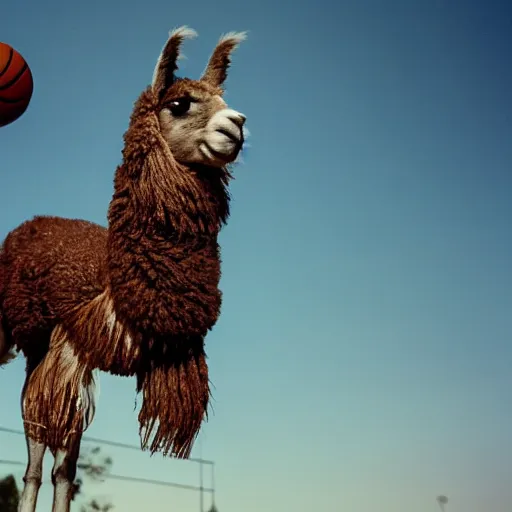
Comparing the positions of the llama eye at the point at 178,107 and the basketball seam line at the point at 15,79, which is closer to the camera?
the llama eye at the point at 178,107

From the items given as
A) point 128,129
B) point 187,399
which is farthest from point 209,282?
point 128,129

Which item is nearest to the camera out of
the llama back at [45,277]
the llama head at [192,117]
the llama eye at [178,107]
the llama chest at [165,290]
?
the llama chest at [165,290]

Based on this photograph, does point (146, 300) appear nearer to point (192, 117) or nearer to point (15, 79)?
point (192, 117)

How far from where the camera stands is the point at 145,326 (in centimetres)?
369

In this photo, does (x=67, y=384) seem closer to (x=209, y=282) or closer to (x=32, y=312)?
(x=32, y=312)

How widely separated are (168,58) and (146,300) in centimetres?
154

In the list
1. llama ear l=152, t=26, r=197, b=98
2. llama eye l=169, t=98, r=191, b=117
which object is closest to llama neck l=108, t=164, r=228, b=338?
llama eye l=169, t=98, r=191, b=117

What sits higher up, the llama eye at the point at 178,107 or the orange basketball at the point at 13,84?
the orange basketball at the point at 13,84

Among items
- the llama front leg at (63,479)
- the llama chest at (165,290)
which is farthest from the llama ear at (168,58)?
the llama front leg at (63,479)

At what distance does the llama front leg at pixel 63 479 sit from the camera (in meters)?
3.91

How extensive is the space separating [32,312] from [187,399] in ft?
4.07

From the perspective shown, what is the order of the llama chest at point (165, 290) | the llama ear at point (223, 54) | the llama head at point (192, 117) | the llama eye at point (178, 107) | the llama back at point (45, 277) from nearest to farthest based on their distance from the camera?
1. the llama chest at point (165, 290)
2. the llama head at point (192, 117)
3. the llama eye at point (178, 107)
4. the llama back at point (45, 277)
5. the llama ear at point (223, 54)

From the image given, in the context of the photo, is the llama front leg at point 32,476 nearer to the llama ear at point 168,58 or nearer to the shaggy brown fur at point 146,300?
the shaggy brown fur at point 146,300

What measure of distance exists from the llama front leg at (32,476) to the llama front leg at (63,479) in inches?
5.5
